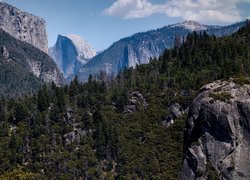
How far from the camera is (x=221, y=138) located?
14825cm

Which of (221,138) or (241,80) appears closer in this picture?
(221,138)

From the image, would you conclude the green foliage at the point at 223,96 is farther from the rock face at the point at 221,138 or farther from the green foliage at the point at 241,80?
the green foliage at the point at 241,80

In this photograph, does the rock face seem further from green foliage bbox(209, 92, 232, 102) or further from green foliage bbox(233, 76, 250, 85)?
green foliage bbox(233, 76, 250, 85)

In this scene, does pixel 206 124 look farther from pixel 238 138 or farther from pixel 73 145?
pixel 73 145

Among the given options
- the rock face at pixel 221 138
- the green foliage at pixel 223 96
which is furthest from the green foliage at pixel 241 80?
the green foliage at pixel 223 96

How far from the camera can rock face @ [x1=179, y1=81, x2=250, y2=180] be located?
14438 cm

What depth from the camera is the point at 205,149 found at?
15062cm

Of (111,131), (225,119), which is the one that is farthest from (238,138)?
(111,131)

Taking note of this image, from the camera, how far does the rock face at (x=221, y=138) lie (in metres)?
144

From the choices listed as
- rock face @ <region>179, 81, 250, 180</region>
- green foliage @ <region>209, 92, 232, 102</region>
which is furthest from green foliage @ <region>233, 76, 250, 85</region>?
green foliage @ <region>209, 92, 232, 102</region>

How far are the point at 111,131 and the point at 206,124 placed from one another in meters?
56.2

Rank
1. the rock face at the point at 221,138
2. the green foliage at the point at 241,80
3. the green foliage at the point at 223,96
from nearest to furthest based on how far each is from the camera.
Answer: the rock face at the point at 221,138 → the green foliage at the point at 223,96 → the green foliage at the point at 241,80

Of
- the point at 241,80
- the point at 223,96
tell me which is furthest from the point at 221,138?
the point at 241,80

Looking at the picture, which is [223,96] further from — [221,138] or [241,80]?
[221,138]
